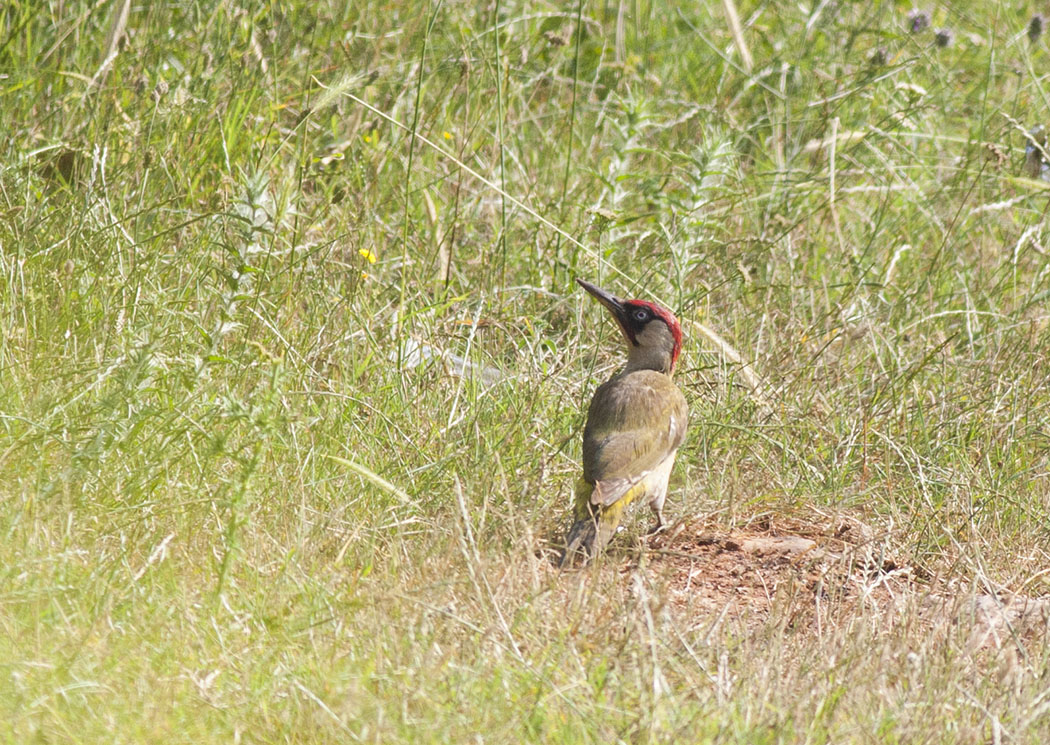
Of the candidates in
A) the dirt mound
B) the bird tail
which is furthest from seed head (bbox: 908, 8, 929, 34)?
the bird tail

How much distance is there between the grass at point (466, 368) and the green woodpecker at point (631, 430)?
0.42 ft

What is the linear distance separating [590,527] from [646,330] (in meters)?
0.98

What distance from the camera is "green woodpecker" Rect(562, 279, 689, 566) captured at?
4520 millimetres

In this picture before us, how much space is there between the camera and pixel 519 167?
6195mm

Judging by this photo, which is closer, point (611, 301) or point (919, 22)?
point (611, 301)

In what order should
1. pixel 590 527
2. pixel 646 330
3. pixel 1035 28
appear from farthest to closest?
pixel 1035 28
pixel 646 330
pixel 590 527

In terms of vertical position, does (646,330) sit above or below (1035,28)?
below

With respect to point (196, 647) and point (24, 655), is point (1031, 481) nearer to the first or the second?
point (196, 647)

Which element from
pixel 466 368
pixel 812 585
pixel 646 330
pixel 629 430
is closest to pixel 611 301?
pixel 646 330

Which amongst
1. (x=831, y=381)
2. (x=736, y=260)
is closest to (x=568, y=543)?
(x=831, y=381)

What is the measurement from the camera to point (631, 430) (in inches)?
184

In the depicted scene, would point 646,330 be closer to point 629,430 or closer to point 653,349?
point 653,349

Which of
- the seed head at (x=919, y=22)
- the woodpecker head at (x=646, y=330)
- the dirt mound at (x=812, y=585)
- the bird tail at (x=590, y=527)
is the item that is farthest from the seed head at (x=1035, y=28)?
the bird tail at (x=590, y=527)

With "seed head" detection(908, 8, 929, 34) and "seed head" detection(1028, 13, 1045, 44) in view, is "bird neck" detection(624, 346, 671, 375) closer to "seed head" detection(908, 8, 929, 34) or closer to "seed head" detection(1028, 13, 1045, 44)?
"seed head" detection(908, 8, 929, 34)
